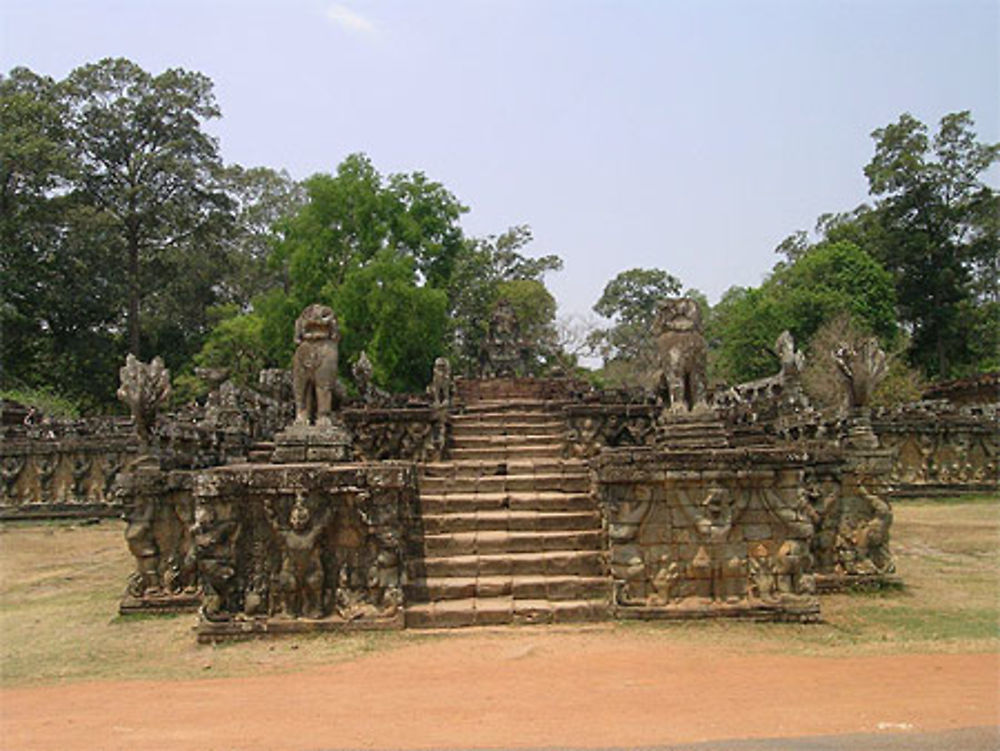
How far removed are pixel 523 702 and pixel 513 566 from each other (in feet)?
8.85

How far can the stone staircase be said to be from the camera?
6.98m

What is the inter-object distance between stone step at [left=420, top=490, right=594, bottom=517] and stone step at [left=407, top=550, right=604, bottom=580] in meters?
0.87

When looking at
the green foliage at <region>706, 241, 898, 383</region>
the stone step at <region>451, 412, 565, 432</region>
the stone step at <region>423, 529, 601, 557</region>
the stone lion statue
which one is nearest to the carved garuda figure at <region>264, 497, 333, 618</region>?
the stone step at <region>423, 529, 601, 557</region>

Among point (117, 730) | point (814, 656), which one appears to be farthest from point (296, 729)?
point (814, 656)

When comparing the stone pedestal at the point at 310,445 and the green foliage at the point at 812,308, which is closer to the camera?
the stone pedestal at the point at 310,445

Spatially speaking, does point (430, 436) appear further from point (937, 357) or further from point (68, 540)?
point (937, 357)

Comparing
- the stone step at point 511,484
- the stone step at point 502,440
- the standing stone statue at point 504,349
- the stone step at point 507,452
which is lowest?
the stone step at point 511,484

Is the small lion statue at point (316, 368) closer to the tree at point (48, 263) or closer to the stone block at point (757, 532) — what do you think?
the stone block at point (757, 532)

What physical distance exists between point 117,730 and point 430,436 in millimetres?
8285

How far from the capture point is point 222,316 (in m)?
33.9

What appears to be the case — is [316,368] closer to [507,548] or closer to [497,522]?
[497,522]

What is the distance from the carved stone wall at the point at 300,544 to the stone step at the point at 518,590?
379 millimetres

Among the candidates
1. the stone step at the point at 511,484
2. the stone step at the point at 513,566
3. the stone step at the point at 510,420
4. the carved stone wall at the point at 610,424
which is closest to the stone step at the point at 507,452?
the carved stone wall at the point at 610,424

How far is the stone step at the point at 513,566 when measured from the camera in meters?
7.52
